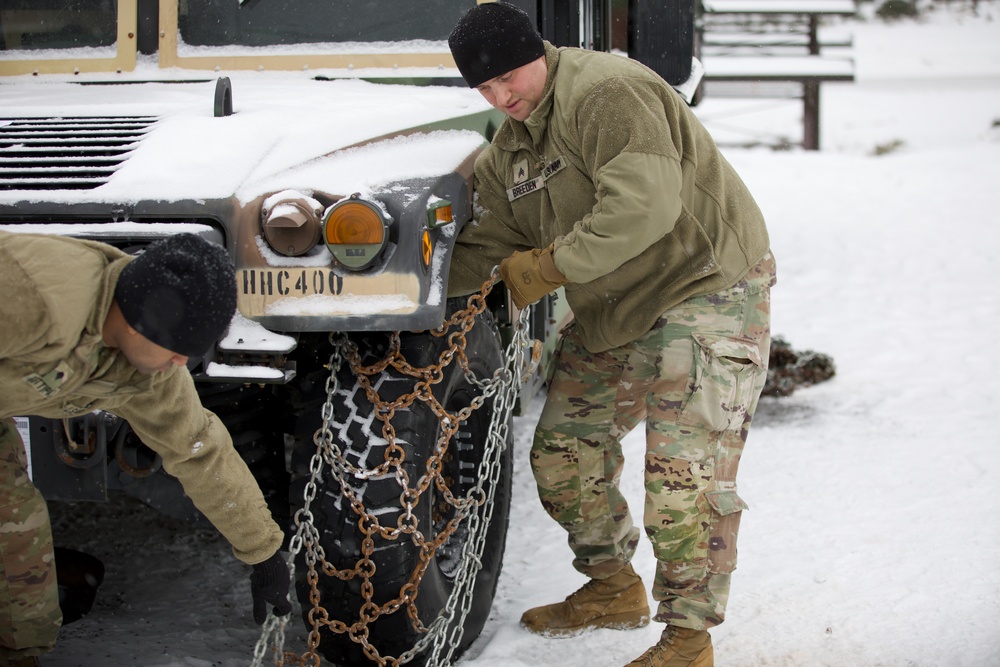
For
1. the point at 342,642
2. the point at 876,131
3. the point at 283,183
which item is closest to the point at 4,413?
the point at 283,183

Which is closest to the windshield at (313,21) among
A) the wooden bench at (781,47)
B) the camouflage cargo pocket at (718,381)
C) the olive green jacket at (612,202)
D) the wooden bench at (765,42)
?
the olive green jacket at (612,202)

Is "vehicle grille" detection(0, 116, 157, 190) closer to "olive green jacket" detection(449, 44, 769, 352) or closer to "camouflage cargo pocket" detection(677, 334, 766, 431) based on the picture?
"olive green jacket" detection(449, 44, 769, 352)

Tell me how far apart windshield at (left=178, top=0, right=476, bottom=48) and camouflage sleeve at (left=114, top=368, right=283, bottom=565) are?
1605 mm

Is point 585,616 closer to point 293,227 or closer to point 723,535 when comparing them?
point 723,535

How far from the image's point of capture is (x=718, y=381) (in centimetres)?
287

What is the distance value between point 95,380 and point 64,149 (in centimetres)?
78

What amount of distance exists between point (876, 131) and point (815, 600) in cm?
1410

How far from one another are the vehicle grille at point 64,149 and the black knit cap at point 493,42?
82 cm

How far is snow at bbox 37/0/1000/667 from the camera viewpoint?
10.4 feet

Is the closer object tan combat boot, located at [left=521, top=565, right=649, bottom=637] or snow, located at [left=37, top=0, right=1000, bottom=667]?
snow, located at [left=37, top=0, right=1000, bottom=667]

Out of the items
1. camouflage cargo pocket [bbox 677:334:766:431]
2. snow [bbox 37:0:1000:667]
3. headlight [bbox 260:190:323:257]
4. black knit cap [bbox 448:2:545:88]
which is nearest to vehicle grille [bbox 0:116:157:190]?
headlight [bbox 260:190:323:257]

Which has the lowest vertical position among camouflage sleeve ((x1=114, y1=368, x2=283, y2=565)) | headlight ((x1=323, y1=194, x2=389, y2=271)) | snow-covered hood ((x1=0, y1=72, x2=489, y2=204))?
camouflage sleeve ((x1=114, y1=368, x2=283, y2=565))

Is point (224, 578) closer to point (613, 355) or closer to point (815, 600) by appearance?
point (613, 355)

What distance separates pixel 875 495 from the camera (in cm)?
427
